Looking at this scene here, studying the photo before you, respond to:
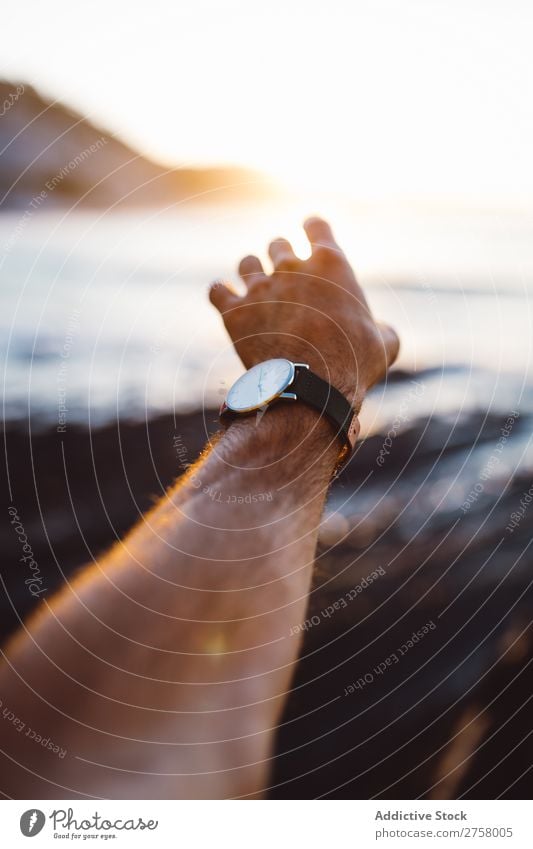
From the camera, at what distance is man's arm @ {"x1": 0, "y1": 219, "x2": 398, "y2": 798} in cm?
63

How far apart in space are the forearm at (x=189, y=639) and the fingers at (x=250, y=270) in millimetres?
148

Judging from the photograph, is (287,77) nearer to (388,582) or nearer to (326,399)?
(326,399)

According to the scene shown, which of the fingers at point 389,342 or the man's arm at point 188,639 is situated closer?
the man's arm at point 188,639

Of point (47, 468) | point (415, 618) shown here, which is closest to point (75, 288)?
point (47, 468)

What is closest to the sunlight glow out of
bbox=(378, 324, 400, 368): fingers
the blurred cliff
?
the blurred cliff

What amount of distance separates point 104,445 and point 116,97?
1.06 ft

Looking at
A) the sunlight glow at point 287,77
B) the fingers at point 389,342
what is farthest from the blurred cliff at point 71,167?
the fingers at point 389,342

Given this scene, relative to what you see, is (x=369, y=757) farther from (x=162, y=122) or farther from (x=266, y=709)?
(x=162, y=122)

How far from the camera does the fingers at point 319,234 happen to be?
715 mm

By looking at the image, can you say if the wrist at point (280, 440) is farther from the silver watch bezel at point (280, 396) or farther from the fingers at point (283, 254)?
the fingers at point (283, 254)

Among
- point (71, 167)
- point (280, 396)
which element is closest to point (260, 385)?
point (280, 396)

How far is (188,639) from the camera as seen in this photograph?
643 millimetres

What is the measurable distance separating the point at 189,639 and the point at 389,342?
33cm
